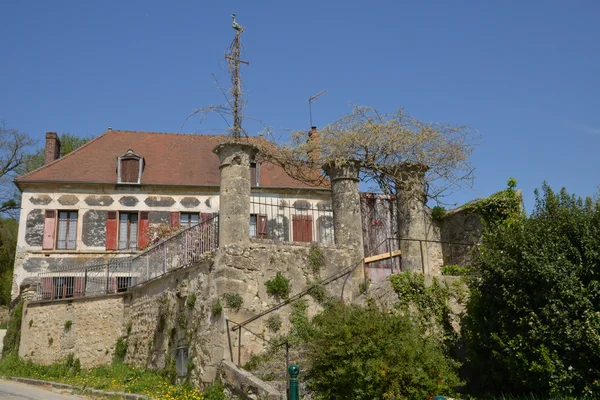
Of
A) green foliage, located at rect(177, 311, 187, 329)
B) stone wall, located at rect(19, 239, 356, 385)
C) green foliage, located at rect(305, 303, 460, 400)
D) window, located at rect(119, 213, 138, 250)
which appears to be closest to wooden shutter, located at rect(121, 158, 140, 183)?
window, located at rect(119, 213, 138, 250)

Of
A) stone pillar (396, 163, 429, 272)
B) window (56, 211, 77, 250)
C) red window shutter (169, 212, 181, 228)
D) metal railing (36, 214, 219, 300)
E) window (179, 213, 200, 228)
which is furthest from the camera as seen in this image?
window (179, 213, 200, 228)

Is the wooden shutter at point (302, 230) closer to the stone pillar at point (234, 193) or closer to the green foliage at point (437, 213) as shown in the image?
the stone pillar at point (234, 193)

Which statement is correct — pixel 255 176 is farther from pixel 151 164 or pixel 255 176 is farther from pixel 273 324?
pixel 273 324

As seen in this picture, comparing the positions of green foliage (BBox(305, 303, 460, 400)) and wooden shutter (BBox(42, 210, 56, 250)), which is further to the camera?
wooden shutter (BBox(42, 210, 56, 250))

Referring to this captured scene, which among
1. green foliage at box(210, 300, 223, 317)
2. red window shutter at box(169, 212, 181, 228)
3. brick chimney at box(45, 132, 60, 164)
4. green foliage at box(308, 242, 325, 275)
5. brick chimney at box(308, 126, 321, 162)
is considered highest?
brick chimney at box(45, 132, 60, 164)

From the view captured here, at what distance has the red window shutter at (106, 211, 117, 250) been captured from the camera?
2239 centimetres

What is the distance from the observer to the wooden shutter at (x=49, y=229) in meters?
22.1

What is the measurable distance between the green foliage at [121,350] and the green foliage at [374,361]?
8.06 metres

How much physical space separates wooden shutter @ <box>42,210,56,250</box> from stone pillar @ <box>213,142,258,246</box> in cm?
1363

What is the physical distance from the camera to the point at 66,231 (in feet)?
73.4

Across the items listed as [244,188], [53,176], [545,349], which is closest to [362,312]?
[545,349]

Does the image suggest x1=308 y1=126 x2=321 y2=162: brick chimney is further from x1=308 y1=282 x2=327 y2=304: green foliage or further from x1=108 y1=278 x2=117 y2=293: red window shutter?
x1=108 y1=278 x2=117 y2=293: red window shutter

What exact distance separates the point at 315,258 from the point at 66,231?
14.4m

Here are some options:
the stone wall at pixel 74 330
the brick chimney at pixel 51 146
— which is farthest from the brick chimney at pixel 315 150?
the brick chimney at pixel 51 146
